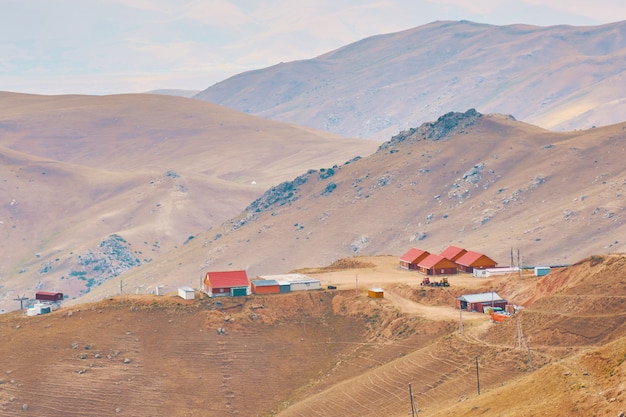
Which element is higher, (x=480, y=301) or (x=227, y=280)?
(x=227, y=280)

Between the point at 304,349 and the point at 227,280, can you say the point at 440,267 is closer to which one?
the point at 227,280

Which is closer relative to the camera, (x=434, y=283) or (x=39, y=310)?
(x=39, y=310)

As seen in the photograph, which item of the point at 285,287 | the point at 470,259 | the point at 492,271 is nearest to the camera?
the point at 285,287

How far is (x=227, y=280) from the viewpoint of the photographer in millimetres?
135875

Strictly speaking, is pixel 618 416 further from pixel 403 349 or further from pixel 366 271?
pixel 366 271

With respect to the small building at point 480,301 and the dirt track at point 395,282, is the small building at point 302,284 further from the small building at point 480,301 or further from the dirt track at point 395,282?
the small building at point 480,301

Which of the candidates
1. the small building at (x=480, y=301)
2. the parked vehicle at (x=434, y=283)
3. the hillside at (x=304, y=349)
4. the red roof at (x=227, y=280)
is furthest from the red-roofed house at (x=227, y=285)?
the small building at (x=480, y=301)

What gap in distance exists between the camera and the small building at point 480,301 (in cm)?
12444

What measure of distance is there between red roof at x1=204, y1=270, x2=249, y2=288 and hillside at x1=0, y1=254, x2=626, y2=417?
8.89 ft

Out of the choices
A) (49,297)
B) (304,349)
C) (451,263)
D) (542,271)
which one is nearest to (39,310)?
(49,297)

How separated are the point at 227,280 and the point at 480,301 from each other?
34.1 m

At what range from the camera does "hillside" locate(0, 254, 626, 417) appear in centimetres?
9875

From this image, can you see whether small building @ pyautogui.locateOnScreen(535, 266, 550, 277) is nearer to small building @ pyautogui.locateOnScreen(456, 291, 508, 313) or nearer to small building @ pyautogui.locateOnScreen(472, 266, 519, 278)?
small building @ pyautogui.locateOnScreen(472, 266, 519, 278)

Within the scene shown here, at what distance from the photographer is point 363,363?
377 ft
